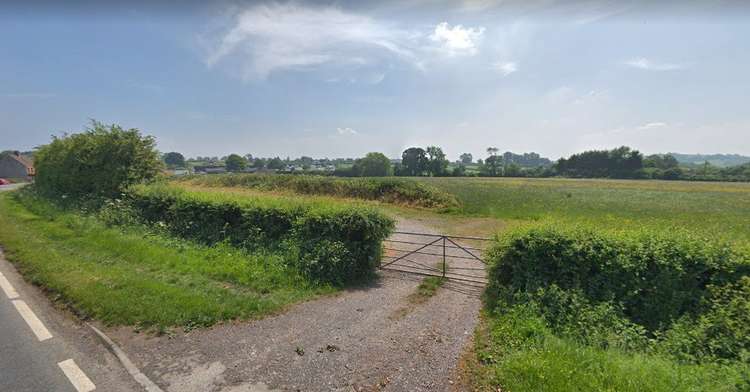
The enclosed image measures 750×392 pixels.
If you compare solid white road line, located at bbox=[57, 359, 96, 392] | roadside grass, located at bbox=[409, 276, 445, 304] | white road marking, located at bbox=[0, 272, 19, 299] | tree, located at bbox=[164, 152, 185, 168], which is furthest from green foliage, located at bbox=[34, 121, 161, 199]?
tree, located at bbox=[164, 152, 185, 168]

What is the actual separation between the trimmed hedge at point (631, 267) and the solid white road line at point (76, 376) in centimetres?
675

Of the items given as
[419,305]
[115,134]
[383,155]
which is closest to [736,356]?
[419,305]

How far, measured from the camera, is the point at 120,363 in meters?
3.88

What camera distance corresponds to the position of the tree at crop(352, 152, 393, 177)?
89688mm

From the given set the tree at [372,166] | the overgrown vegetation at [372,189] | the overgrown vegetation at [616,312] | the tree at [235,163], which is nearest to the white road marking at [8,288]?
the overgrown vegetation at [616,312]

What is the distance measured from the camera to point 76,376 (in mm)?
3576

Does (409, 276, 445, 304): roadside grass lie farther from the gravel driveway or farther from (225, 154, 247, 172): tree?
(225, 154, 247, 172): tree

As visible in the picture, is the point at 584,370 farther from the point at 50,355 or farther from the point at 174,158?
the point at 174,158

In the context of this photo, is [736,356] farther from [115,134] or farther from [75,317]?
[115,134]

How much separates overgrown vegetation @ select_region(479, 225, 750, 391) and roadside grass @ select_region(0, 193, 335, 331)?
4.02 m

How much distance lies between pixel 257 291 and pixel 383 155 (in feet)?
292

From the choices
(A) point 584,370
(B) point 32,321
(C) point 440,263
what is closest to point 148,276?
Result: (B) point 32,321

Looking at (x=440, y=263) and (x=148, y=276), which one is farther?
(x=440, y=263)

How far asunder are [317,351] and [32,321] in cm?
467
